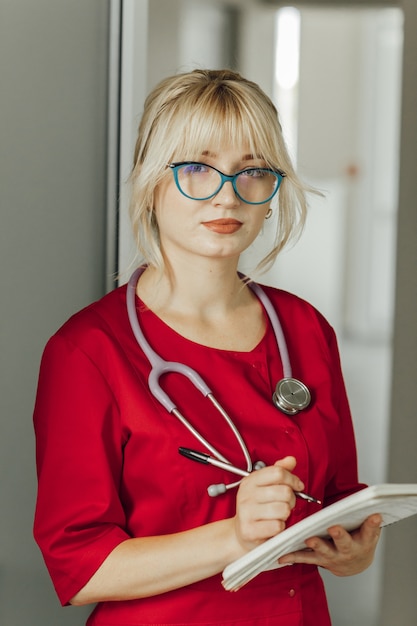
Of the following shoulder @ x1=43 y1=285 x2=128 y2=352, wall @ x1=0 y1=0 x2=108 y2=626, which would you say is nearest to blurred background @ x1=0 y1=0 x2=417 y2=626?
wall @ x1=0 y1=0 x2=108 y2=626

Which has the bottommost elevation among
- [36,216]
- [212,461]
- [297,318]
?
[212,461]

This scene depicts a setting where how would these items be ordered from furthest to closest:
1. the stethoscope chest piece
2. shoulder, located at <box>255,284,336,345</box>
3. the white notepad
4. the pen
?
shoulder, located at <box>255,284,336,345</box>, the stethoscope chest piece, the pen, the white notepad

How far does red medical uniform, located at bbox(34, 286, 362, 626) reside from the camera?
1.09 metres

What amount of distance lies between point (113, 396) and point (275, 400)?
21 centimetres

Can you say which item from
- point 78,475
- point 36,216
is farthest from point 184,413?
point 36,216

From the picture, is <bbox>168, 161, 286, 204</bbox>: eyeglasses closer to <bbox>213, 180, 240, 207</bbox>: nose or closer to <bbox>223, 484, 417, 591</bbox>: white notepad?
<bbox>213, 180, 240, 207</bbox>: nose

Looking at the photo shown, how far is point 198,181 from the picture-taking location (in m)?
1.16

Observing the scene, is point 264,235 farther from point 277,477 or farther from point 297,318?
point 277,477

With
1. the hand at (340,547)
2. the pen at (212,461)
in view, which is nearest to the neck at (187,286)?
the pen at (212,461)

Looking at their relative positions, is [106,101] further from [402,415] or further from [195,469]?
[402,415]

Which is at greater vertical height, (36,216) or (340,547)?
(36,216)

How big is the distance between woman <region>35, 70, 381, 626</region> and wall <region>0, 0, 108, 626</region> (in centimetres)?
24

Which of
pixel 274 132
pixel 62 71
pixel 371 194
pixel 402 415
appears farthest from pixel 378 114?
pixel 274 132

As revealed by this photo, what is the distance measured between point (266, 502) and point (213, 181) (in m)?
0.40
